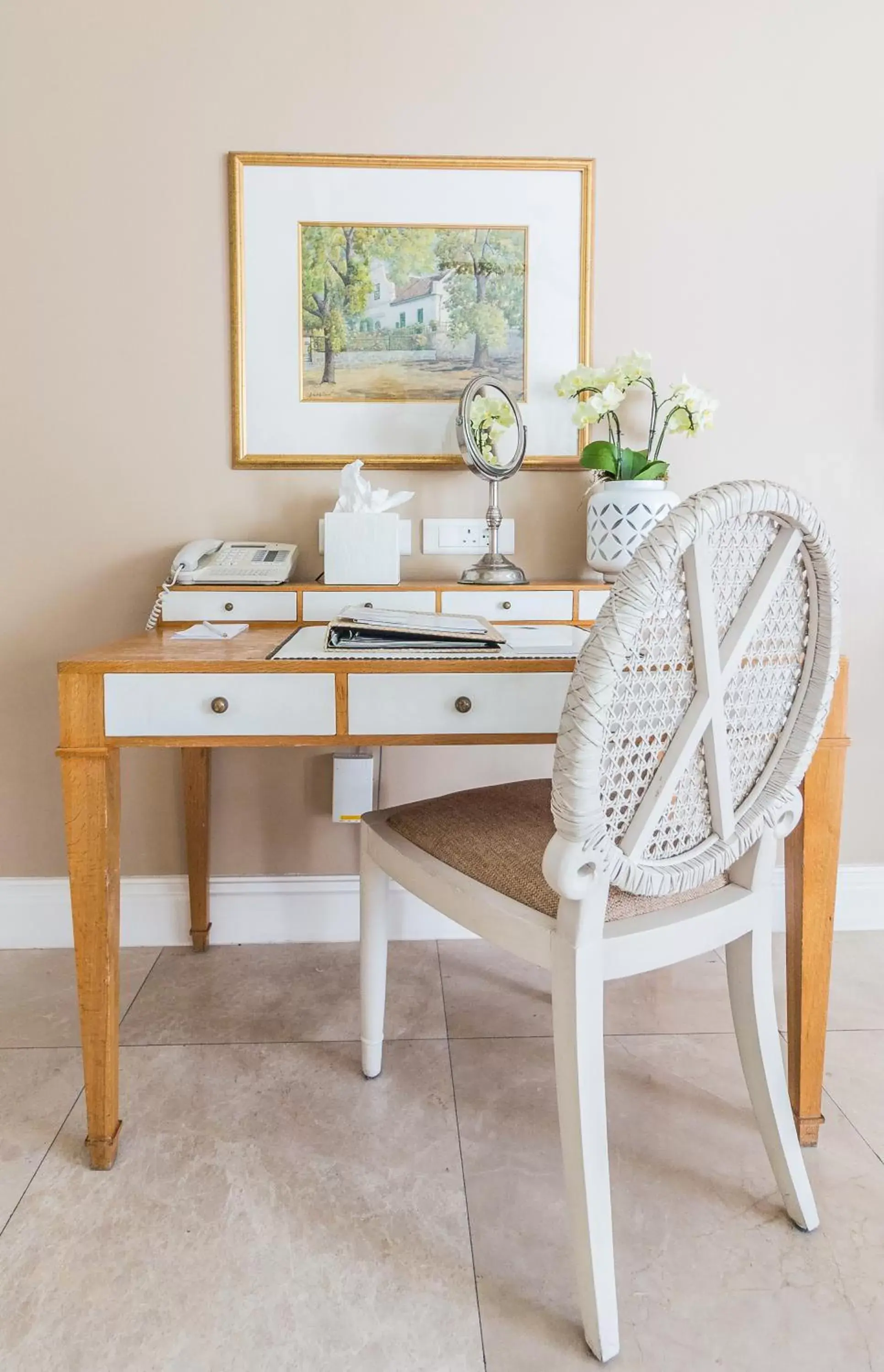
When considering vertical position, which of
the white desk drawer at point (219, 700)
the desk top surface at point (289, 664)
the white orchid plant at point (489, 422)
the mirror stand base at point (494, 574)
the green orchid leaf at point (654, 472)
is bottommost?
the white desk drawer at point (219, 700)

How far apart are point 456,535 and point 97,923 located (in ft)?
3.74

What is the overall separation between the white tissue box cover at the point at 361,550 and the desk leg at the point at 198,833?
51 cm

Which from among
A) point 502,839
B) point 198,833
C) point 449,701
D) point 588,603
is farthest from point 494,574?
point 198,833

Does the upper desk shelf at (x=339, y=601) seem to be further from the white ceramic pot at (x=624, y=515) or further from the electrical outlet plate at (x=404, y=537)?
the electrical outlet plate at (x=404, y=537)

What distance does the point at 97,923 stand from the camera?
1.31 meters

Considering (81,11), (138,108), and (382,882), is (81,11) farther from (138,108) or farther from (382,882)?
(382,882)

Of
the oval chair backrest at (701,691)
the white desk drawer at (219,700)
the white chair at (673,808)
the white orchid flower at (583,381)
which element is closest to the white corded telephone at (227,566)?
the white desk drawer at (219,700)

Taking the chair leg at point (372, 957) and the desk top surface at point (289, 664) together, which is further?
the chair leg at point (372, 957)

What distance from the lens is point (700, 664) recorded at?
3.25 feet

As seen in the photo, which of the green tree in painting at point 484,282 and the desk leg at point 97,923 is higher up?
the green tree in painting at point 484,282

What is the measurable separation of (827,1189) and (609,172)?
2.00 metres

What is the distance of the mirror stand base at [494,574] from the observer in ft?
6.08

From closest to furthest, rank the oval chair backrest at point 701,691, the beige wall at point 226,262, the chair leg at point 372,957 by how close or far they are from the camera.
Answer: the oval chair backrest at point 701,691 < the chair leg at point 372,957 < the beige wall at point 226,262

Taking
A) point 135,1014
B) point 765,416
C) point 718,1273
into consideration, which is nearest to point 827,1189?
point 718,1273
